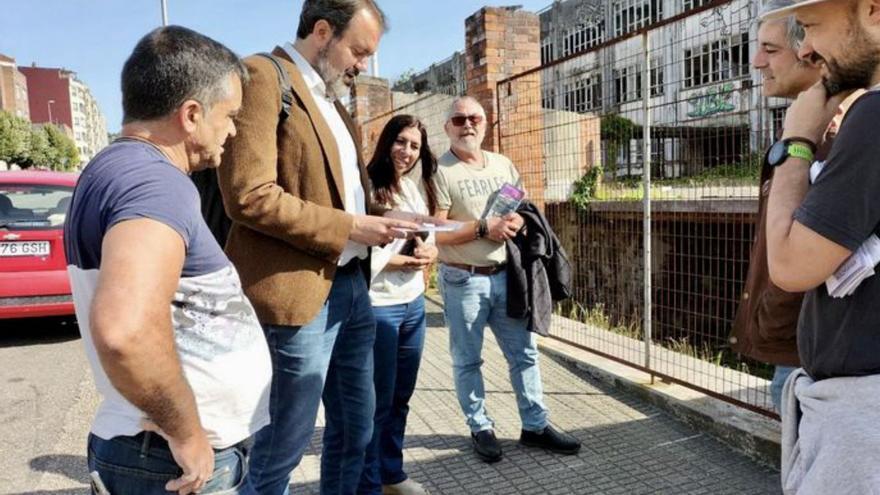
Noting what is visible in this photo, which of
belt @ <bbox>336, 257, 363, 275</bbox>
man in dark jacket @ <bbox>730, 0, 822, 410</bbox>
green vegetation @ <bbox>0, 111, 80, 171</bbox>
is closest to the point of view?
man in dark jacket @ <bbox>730, 0, 822, 410</bbox>

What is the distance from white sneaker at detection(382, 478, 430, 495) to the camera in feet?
10.7

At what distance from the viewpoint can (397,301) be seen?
318 cm

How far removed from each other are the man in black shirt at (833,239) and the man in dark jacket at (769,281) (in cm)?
26

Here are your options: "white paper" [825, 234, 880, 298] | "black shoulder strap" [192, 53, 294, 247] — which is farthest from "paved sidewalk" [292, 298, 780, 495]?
"white paper" [825, 234, 880, 298]

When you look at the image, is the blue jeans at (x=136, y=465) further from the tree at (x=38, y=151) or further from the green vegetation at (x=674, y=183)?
the tree at (x=38, y=151)

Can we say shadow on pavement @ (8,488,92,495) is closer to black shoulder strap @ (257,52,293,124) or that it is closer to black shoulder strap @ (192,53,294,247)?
black shoulder strap @ (192,53,294,247)

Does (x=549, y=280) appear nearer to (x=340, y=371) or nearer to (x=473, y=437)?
(x=473, y=437)

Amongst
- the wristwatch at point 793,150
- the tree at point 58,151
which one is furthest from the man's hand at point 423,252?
the tree at point 58,151

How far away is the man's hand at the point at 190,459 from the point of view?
4.86 ft

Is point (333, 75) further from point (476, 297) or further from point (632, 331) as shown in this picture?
point (632, 331)

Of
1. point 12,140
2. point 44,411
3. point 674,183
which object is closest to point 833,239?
point 674,183

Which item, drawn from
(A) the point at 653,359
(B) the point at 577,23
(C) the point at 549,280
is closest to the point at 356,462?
(C) the point at 549,280

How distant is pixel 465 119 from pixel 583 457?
2.04m

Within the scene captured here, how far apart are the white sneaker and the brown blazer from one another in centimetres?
147
